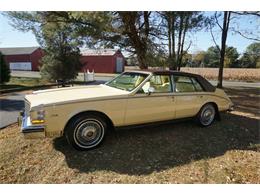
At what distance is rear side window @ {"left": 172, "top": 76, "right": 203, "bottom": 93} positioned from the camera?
535 centimetres

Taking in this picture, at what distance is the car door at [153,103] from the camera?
15.4 ft

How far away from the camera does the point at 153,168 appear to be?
3.84 metres

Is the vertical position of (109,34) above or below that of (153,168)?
above

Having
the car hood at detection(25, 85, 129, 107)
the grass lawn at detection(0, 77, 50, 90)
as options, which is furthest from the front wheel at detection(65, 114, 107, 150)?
the grass lawn at detection(0, 77, 50, 90)

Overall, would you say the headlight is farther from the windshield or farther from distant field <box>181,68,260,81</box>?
distant field <box>181,68,260,81</box>

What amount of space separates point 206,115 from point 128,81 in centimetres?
215

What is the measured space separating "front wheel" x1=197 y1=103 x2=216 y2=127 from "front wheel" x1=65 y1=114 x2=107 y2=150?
251 centimetres

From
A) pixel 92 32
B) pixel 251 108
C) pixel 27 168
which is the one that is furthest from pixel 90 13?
pixel 251 108

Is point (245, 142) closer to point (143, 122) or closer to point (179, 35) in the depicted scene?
point (143, 122)

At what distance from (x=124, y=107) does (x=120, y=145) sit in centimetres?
75

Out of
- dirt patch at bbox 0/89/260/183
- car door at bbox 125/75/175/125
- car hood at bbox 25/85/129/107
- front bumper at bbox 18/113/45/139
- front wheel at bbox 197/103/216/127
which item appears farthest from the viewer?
front wheel at bbox 197/103/216/127

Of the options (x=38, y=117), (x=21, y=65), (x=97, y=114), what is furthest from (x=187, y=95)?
(x=21, y=65)

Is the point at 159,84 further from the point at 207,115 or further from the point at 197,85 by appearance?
the point at 207,115
